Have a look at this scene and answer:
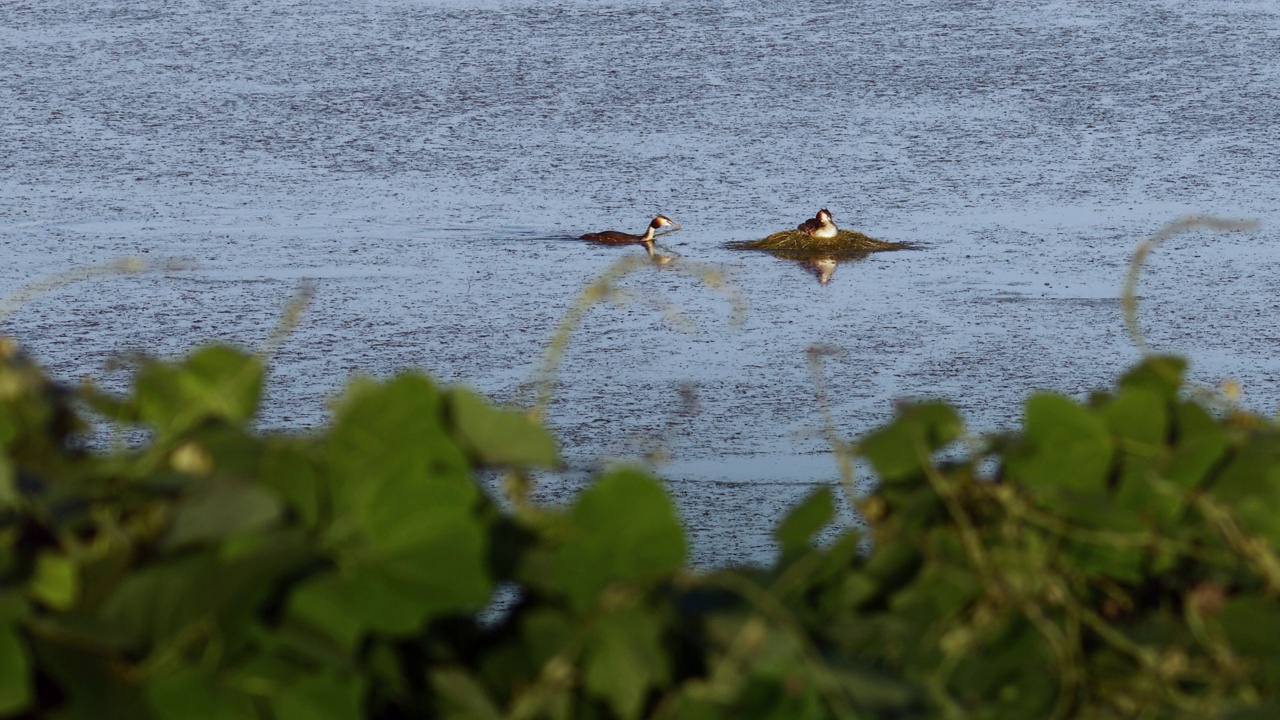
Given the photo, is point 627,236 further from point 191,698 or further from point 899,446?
point 191,698

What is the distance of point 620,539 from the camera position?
2.85ft

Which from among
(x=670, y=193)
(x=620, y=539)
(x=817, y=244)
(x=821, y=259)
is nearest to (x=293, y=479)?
(x=620, y=539)

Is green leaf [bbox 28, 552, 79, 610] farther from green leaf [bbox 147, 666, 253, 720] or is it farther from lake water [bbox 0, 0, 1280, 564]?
lake water [bbox 0, 0, 1280, 564]

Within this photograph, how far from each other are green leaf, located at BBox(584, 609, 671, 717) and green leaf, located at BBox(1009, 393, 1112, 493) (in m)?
0.28

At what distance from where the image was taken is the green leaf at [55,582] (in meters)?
0.78

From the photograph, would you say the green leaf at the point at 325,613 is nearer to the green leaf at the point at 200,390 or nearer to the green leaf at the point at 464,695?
the green leaf at the point at 464,695

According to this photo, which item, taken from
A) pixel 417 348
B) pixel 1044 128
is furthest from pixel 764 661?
pixel 1044 128

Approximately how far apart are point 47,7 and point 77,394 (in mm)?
20414

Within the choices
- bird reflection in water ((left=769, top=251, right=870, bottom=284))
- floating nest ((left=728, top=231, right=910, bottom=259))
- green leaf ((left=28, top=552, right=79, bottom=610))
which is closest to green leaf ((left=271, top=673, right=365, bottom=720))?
green leaf ((left=28, top=552, right=79, bottom=610))

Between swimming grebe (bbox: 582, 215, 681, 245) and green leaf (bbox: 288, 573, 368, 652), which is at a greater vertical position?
green leaf (bbox: 288, 573, 368, 652)

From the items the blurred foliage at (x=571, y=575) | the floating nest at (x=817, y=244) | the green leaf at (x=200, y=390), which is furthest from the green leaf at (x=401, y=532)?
the floating nest at (x=817, y=244)

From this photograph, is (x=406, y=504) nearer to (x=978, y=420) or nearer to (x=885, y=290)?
(x=978, y=420)

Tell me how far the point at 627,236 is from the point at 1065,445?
33.1ft

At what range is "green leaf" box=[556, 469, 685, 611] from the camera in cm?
86
